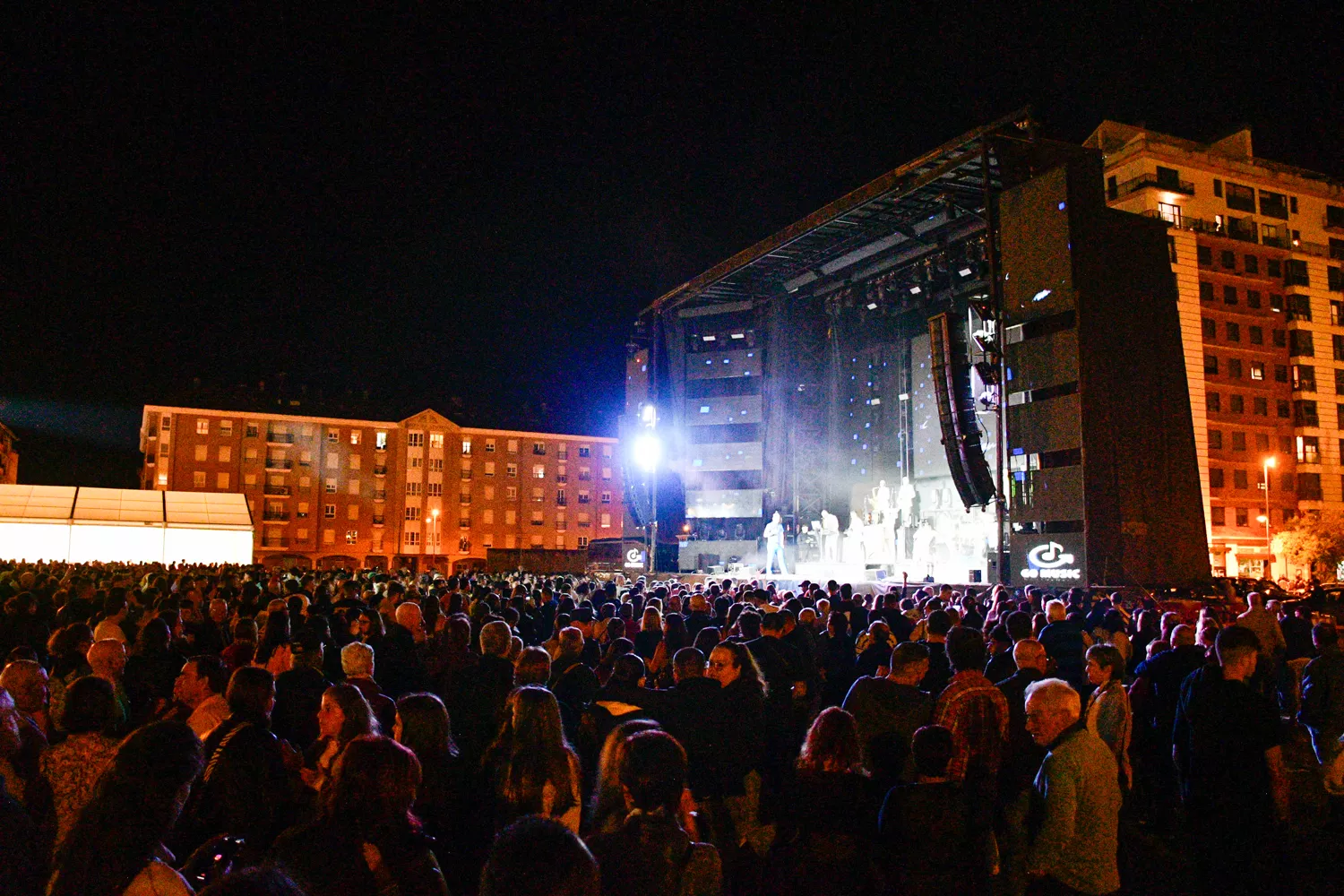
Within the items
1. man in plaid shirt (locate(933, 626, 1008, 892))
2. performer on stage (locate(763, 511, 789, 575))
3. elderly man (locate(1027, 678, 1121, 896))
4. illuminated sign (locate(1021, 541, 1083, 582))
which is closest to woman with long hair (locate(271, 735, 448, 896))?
man in plaid shirt (locate(933, 626, 1008, 892))

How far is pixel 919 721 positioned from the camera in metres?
4.54

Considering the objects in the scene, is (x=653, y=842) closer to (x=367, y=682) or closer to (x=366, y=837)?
(x=366, y=837)

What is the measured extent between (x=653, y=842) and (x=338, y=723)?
5.49ft

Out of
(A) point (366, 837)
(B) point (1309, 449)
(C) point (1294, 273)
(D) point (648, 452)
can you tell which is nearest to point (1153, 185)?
(C) point (1294, 273)

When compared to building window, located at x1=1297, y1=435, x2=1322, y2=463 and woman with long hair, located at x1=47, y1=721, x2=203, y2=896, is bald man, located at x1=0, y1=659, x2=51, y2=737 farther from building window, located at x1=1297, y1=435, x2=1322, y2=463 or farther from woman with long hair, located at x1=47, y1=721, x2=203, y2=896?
building window, located at x1=1297, y1=435, x2=1322, y2=463

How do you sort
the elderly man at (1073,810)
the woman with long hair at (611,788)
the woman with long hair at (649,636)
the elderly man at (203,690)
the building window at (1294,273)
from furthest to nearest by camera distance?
the building window at (1294,273) < the woman with long hair at (649,636) < the elderly man at (203,690) < the elderly man at (1073,810) < the woman with long hair at (611,788)

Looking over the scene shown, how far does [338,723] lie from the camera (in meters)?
3.76

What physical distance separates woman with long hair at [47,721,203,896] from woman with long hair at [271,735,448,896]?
0.28 metres

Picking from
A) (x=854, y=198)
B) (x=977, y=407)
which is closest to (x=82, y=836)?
(x=854, y=198)

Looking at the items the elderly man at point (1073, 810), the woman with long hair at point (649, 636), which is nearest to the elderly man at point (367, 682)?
the woman with long hair at point (649, 636)

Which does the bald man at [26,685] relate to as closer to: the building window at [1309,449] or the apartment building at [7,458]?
the building window at [1309,449]

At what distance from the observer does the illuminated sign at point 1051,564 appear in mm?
20047

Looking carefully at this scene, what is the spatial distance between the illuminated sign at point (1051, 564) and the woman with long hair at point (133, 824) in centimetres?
1989

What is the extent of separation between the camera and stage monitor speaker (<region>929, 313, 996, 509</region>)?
21.6 meters
